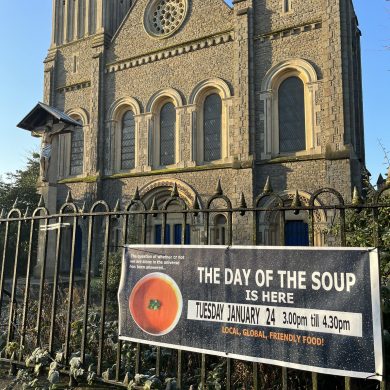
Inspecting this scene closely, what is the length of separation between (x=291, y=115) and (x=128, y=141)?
7.44 meters

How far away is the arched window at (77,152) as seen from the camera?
60.6 ft

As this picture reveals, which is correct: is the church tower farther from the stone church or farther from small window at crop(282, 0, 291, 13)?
small window at crop(282, 0, 291, 13)

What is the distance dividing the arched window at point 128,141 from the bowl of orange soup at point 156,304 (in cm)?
1354

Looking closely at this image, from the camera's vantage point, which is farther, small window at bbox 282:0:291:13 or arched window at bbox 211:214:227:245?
arched window at bbox 211:214:227:245

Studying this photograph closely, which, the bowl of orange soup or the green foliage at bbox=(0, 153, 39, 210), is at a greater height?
the green foliage at bbox=(0, 153, 39, 210)

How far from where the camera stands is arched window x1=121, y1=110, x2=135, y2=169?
17.2 m

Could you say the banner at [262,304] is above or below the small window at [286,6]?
below

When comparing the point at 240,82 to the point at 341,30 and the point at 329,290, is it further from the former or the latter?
the point at 329,290

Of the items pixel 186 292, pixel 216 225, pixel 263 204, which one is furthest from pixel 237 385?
pixel 216 225

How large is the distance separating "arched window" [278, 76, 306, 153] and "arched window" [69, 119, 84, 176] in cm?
972

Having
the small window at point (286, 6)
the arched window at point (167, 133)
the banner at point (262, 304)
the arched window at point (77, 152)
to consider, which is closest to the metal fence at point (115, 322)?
the banner at point (262, 304)

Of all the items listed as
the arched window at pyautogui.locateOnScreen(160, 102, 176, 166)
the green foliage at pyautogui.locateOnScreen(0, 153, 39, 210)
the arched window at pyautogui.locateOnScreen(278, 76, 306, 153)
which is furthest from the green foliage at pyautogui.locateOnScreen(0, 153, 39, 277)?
the arched window at pyautogui.locateOnScreen(278, 76, 306, 153)

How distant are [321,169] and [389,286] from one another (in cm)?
947

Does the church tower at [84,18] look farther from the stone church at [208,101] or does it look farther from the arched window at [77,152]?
the arched window at [77,152]
